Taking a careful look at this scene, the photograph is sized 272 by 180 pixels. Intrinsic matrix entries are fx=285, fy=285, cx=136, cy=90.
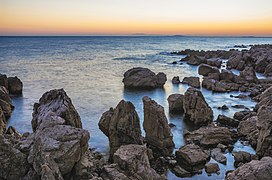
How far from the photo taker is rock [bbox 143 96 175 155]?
19938 millimetres

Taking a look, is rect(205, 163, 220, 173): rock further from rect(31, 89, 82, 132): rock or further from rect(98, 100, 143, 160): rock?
rect(31, 89, 82, 132): rock

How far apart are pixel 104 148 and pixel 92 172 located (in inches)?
403

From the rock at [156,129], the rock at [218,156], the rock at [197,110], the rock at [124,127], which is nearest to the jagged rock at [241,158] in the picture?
the rock at [218,156]

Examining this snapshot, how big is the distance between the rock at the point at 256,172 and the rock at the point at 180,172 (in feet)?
13.2

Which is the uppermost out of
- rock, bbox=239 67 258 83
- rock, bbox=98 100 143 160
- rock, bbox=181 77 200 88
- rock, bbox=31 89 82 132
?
rock, bbox=31 89 82 132

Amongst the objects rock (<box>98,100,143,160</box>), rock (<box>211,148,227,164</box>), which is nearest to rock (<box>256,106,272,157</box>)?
rock (<box>211,148,227,164</box>)

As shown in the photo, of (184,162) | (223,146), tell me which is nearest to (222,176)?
(184,162)

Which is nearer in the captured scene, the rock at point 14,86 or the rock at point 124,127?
the rock at point 124,127

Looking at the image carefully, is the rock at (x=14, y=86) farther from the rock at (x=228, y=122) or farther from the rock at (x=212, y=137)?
the rock at (x=228, y=122)

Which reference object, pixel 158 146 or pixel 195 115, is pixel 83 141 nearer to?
pixel 158 146

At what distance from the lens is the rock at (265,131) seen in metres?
17.4

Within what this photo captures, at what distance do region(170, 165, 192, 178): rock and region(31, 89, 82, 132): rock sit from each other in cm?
633

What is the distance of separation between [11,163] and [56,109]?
24.6 ft

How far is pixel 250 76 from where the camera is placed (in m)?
46.3
